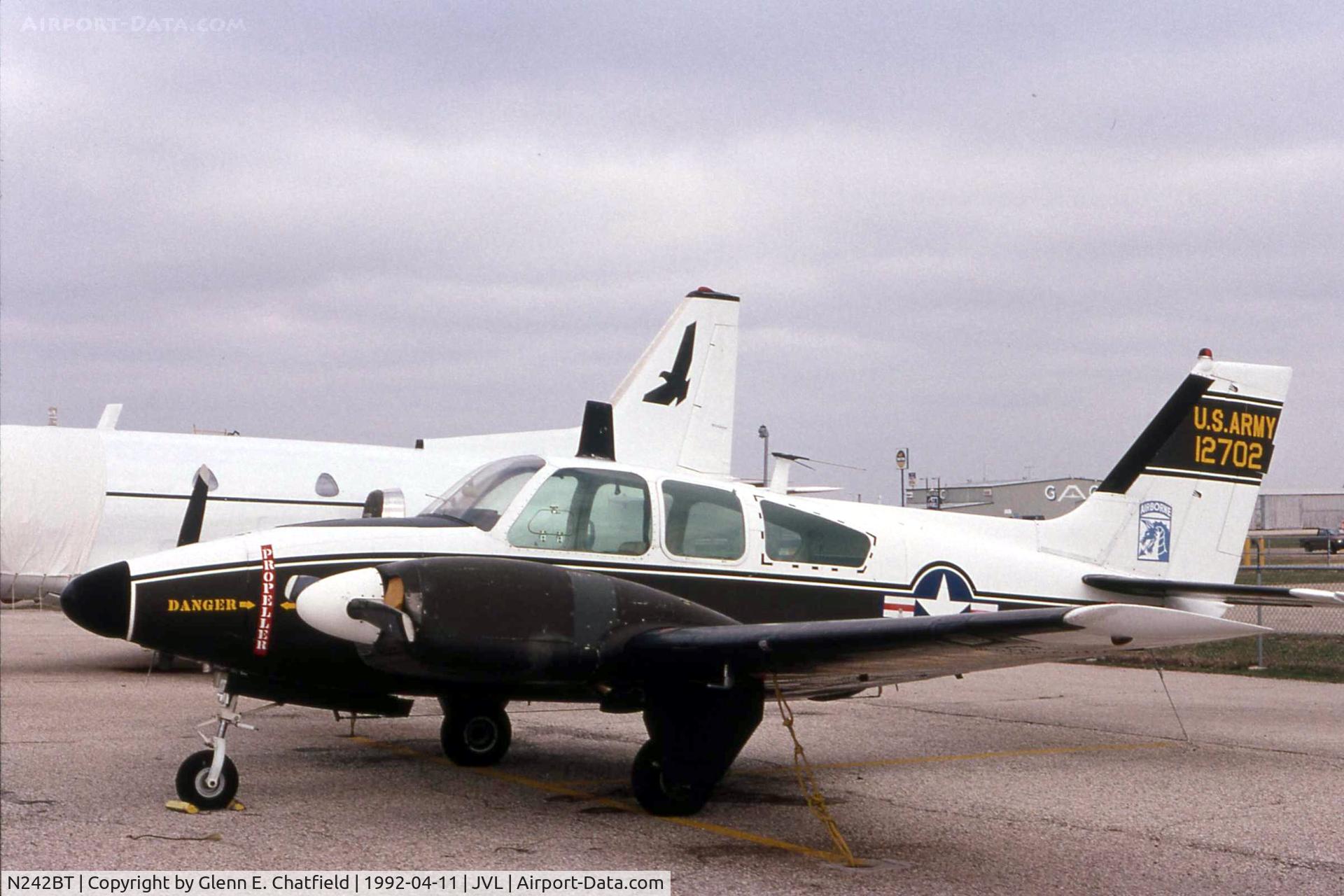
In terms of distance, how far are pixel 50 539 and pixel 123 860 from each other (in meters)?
10.8

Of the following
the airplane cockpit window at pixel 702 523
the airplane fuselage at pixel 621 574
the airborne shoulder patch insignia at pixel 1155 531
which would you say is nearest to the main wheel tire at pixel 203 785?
Answer: the airplane fuselage at pixel 621 574

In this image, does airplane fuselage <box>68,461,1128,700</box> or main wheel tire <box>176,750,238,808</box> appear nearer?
airplane fuselage <box>68,461,1128,700</box>

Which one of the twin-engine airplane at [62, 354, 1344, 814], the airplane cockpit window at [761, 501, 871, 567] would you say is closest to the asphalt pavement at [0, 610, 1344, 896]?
the twin-engine airplane at [62, 354, 1344, 814]

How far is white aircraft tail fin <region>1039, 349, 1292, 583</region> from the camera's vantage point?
33.9ft

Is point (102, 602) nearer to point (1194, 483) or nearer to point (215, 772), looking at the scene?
point (215, 772)

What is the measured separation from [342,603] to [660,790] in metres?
2.24

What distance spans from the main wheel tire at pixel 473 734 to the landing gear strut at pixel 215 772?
7.08 ft

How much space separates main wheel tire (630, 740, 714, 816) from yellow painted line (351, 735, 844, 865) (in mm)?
63

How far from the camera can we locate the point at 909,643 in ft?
19.3

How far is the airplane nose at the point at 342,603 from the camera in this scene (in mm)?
6133

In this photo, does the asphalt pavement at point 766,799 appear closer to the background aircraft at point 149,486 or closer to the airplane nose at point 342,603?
the airplane nose at point 342,603

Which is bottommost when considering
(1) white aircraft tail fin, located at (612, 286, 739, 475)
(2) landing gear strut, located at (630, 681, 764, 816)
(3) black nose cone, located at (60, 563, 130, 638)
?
(2) landing gear strut, located at (630, 681, 764, 816)

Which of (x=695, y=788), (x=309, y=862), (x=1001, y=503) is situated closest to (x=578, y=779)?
(x=695, y=788)

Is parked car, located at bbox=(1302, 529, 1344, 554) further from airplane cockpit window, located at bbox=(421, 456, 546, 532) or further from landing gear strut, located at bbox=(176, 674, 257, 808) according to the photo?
landing gear strut, located at bbox=(176, 674, 257, 808)
